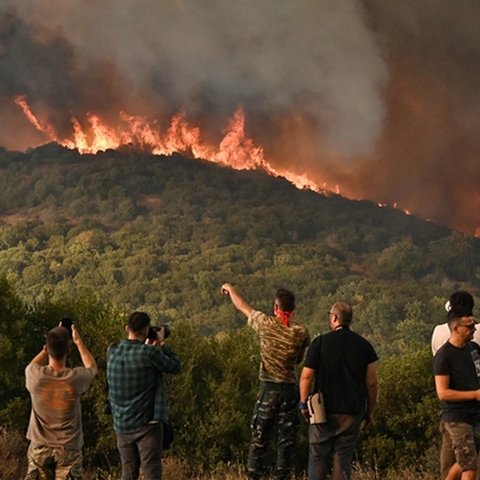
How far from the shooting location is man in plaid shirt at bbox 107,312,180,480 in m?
9.34

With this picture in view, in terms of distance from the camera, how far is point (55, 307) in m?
43.8

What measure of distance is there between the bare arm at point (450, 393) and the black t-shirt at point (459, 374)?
52mm

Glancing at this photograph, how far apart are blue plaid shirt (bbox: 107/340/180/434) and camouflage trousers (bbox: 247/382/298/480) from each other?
1.86 meters

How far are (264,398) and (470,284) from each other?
164483mm

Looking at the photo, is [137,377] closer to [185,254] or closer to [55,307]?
[55,307]

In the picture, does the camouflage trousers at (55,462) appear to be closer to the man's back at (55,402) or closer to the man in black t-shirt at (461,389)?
the man's back at (55,402)

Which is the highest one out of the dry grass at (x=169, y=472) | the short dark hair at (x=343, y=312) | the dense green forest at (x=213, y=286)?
the dense green forest at (x=213, y=286)

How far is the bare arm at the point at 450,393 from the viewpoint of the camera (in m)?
9.41

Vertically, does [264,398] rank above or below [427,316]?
below

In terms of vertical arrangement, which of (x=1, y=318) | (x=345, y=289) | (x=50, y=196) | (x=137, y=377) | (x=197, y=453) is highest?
(x=50, y=196)

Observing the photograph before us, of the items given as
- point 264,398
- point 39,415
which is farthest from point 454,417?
point 39,415

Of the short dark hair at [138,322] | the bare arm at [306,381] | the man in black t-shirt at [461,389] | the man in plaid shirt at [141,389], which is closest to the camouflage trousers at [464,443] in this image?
the man in black t-shirt at [461,389]

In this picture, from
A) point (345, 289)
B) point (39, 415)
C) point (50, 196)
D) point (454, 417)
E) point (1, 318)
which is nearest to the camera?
point (39, 415)

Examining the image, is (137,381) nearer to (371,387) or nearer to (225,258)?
(371,387)
